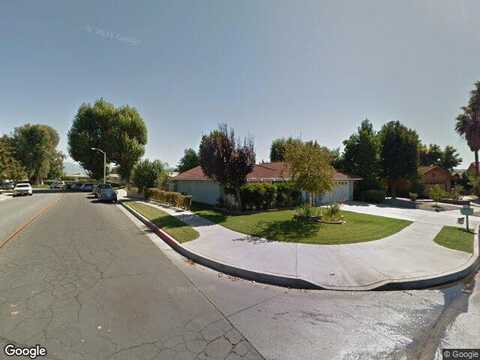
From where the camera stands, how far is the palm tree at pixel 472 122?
29.2 metres

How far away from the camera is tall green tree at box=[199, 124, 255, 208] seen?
1469 cm

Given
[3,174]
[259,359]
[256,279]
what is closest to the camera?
[259,359]

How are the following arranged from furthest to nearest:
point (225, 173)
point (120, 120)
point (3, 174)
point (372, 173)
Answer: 1. point (120, 120)
2. point (3, 174)
3. point (372, 173)
4. point (225, 173)

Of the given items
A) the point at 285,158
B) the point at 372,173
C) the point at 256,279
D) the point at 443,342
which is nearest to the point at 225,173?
the point at 285,158

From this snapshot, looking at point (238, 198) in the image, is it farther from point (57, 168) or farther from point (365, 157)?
point (57, 168)

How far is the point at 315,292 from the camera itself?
5.01 metres

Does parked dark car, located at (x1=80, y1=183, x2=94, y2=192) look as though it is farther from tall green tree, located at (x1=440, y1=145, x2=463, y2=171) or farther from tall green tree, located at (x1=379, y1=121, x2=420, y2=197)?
tall green tree, located at (x1=440, y1=145, x2=463, y2=171)

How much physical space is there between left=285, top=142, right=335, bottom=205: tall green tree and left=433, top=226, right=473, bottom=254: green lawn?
499cm

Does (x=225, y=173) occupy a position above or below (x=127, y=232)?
above

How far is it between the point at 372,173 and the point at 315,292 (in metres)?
26.2

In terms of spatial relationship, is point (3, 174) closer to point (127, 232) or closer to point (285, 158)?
point (127, 232)

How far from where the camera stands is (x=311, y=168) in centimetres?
1252

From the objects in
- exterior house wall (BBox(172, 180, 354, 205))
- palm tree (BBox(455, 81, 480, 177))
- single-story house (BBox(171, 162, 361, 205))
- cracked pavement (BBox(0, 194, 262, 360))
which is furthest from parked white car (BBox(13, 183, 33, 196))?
palm tree (BBox(455, 81, 480, 177))

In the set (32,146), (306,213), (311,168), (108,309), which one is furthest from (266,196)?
(32,146)
